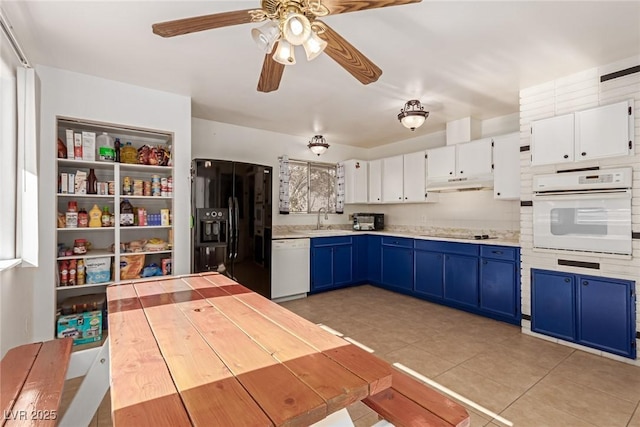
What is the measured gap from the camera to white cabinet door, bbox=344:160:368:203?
18.7 feet

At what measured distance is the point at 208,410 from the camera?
0.78 metres

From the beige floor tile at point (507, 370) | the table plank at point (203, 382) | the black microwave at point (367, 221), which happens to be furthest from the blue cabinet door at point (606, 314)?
the table plank at point (203, 382)

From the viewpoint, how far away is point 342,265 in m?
5.04

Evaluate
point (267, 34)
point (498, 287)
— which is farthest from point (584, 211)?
point (267, 34)

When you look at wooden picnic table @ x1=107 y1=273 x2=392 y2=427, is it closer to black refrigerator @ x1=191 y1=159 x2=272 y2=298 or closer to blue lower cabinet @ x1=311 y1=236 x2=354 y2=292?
black refrigerator @ x1=191 y1=159 x2=272 y2=298

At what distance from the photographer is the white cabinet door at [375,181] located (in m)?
5.52

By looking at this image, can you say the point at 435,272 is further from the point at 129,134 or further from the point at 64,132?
the point at 64,132

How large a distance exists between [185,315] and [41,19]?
2330 millimetres

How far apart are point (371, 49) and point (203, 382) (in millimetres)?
2564

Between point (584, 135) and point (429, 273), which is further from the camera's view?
point (429, 273)

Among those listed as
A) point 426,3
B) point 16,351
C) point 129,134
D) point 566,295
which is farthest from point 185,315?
point 566,295

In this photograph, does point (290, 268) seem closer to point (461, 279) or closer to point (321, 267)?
point (321, 267)

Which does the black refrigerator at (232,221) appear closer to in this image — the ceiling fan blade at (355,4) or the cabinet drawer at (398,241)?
the cabinet drawer at (398,241)

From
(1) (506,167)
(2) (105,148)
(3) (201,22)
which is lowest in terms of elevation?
(1) (506,167)
